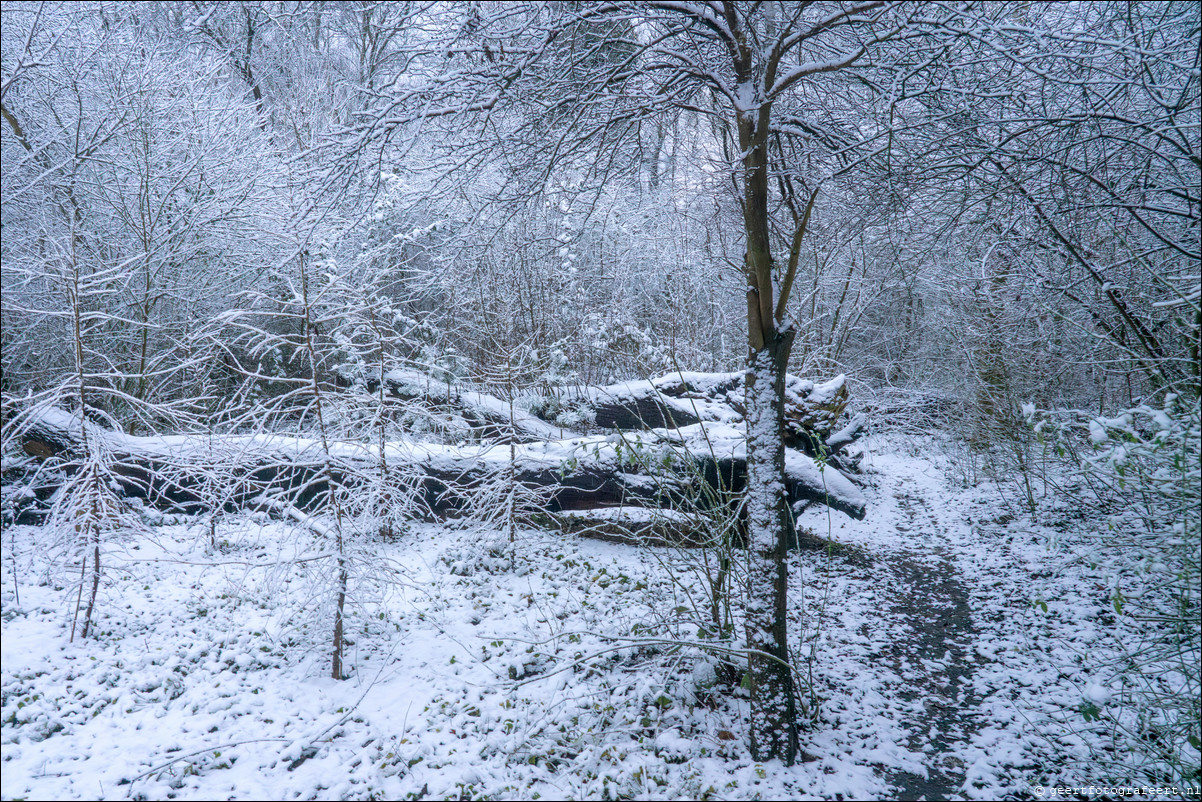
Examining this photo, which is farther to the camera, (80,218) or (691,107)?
(80,218)

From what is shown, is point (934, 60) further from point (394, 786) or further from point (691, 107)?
point (394, 786)

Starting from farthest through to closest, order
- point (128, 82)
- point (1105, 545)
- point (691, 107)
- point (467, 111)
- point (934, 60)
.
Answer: point (128, 82), point (691, 107), point (467, 111), point (1105, 545), point (934, 60)

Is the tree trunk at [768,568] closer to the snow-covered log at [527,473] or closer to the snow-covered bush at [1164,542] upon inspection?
the snow-covered bush at [1164,542]

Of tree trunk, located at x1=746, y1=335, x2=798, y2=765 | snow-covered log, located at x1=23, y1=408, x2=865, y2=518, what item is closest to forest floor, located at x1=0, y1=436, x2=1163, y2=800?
tree trunk, located at x1=746, y1=335, x2=798, y2=765

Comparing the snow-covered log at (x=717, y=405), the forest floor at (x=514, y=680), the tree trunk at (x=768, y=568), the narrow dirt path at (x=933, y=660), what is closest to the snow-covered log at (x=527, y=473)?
the forest floor at (x=514, y=680)

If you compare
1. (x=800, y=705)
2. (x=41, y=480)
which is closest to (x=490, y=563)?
(x=800, y=705)

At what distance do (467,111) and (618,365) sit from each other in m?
8.40

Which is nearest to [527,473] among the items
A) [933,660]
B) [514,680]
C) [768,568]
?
[514,680]

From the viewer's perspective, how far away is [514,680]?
173 inches

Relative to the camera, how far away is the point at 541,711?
403cm

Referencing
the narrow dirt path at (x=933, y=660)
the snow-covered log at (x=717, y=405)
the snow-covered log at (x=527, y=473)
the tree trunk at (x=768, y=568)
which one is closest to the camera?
the narrow dirt path at (x=933, y=660)

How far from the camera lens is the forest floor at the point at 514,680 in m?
3.41

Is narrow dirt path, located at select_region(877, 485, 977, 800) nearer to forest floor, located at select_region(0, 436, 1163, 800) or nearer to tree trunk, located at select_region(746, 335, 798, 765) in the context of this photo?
forest floor, located at select_region(0, 436, 1163, 800)

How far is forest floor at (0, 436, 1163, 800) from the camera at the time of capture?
3408 mm
